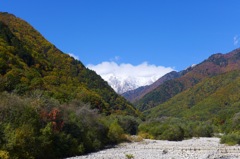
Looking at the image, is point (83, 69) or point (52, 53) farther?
point (83, 69)

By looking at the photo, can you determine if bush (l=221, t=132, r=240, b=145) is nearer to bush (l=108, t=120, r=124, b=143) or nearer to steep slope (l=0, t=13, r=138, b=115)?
bush (l=108, t=120, r=124, b=143)

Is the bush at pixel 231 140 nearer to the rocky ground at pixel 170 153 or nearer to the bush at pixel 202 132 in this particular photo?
the rocky ground at pixel 170 153

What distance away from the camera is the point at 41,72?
376 ft

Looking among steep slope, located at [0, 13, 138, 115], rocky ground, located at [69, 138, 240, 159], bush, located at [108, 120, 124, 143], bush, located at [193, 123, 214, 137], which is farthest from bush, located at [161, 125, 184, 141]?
rocky ground, located at [69, 138, 240, 159]

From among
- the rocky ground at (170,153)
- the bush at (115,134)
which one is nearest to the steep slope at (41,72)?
the bush at (115,134)

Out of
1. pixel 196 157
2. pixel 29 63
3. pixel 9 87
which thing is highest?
pixel 29 63

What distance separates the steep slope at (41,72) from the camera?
271ft

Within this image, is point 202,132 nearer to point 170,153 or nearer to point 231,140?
point 231,140

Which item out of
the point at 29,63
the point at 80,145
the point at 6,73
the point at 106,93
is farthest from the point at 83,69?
the point at 80,145

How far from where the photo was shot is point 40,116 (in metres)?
46.3

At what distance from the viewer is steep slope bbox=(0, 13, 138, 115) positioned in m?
82.6

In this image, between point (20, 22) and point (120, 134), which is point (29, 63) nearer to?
point (120, 134)

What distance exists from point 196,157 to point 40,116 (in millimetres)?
21961

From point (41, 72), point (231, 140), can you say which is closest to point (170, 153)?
point (231, 140)
